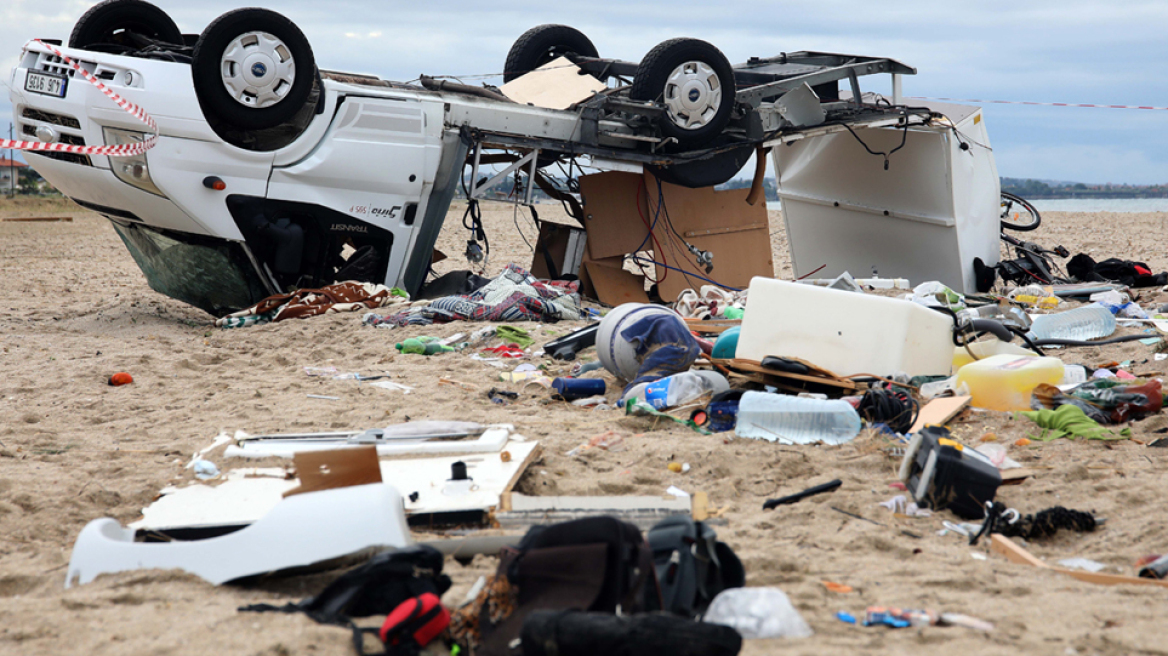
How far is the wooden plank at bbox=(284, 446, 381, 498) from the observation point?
290cm

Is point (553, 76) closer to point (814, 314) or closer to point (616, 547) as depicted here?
point (814, 314)

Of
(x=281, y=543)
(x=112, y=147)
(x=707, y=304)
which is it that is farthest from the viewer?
(x=707, y=304)

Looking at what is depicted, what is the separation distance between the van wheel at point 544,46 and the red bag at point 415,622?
28.4 ft

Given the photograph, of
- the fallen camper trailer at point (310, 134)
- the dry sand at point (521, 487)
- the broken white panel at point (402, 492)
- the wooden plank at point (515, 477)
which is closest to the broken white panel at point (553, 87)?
the fallen camper trailer at point (310, 134)

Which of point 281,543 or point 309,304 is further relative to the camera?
point 309,304

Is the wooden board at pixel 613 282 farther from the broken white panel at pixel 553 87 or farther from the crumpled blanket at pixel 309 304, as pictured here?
the crumpled blanket at pixel 309 304

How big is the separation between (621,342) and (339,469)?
2458 millimetres

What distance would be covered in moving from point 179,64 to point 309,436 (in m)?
4.33

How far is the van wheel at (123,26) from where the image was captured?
734 cm

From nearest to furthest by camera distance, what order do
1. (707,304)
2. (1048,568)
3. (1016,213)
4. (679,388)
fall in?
A: 1. (1048,568)
2. (679,388)
3. (707,304)
4. (1016,213)

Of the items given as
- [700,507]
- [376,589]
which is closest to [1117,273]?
[700,507]

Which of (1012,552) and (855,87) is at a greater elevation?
(855,87)

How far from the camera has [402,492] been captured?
124 inches

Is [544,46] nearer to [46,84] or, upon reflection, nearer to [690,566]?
[46,84]
